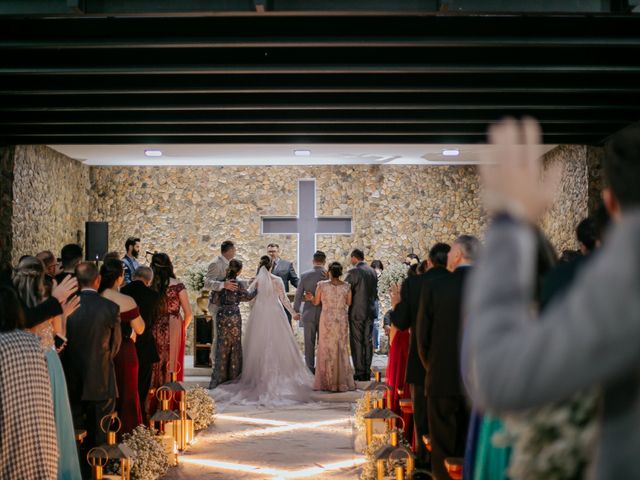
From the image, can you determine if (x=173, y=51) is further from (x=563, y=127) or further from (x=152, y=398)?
(x=563, y=127)

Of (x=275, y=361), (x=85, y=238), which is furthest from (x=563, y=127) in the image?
(x=85, y=238)

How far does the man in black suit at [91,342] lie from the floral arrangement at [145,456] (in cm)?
59

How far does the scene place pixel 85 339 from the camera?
5.45 m

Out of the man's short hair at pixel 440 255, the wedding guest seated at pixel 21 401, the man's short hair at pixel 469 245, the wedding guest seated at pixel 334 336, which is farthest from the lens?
the wedding guest seated at pixel 334 336

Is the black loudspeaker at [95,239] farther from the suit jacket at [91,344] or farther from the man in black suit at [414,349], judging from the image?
the man in black suit at [414,349]

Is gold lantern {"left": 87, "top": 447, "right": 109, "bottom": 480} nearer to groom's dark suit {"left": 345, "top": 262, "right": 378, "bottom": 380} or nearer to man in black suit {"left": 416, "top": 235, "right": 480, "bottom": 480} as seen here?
man in black suit {"left": 416, "top": 235, "right": 480, "bottom": 480}

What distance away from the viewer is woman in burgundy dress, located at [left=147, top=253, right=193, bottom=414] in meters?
7.59

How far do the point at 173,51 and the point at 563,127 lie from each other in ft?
18.3

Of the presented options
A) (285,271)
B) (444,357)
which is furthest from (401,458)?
(285,271)

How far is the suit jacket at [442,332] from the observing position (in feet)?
16.1

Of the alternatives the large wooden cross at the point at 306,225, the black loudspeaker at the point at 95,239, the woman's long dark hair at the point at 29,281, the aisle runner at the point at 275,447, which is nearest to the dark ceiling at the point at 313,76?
the woman's long dark hair at the point at 29,281

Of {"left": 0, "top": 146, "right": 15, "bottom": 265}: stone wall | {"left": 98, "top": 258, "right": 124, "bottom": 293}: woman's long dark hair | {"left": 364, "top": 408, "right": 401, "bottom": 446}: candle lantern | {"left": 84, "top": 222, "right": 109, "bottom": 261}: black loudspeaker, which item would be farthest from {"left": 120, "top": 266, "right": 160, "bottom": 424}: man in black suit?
{"left": 84, "top": 222, "right": 109, "bottom": 261}: black loudspeaker

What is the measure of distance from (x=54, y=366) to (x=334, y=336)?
6441 mm

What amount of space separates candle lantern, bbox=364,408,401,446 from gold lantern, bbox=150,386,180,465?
175cm
